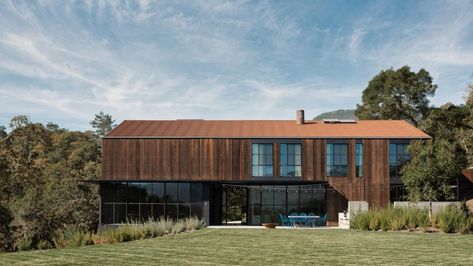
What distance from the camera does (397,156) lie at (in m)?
32.8

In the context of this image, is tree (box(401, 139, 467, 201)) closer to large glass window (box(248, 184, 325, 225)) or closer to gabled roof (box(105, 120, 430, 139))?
gabled roof (box(105, 120, 430, 139))

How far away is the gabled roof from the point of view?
33500mm

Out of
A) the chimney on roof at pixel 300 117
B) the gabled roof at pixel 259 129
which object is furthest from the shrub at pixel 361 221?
the chimney on roof at pixel 300 117

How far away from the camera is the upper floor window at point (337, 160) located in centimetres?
3300

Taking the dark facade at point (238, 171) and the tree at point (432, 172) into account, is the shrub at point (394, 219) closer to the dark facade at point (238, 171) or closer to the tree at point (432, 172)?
the tree at point (432, 172)

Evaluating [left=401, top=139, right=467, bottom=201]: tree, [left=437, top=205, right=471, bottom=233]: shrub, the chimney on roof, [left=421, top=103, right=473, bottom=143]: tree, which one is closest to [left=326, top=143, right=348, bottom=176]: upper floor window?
the chimney on roof

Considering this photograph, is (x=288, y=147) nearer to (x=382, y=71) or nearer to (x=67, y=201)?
(x=67, y=201)

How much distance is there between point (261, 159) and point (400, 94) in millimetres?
23393

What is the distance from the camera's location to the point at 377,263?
12.5 meters

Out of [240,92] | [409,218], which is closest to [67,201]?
[240,92]

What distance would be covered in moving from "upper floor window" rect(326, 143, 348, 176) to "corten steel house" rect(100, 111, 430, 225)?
6 centimetres

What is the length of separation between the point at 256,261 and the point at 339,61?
1985 cm

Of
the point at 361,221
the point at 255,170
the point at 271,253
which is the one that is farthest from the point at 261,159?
the point at 271,253

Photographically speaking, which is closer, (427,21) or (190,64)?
(427,21)
